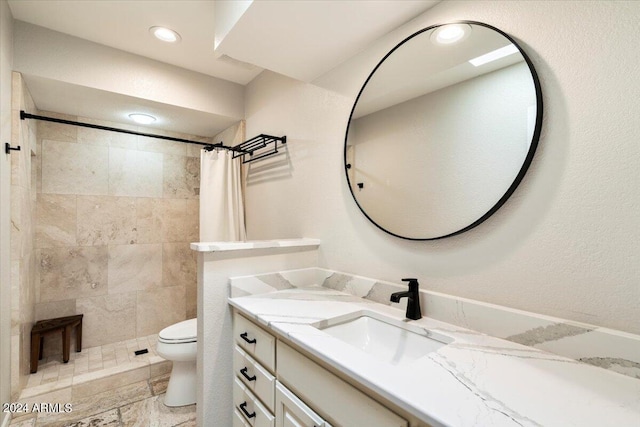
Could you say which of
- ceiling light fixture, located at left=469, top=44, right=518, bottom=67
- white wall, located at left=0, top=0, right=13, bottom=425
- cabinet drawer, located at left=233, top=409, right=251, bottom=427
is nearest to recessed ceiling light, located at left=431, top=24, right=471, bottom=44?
ceiling light fixture, located at left=469, top=44, right=518, bottom=67

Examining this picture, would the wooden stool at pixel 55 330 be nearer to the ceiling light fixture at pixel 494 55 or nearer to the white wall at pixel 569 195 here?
the white wall at pixel 569 195

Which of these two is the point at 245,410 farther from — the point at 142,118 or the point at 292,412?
the point at 142,118

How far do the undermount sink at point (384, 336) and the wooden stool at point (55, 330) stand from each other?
7.89 ft

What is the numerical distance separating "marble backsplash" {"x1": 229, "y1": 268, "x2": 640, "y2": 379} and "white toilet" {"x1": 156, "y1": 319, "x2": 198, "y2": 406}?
2.52 ft

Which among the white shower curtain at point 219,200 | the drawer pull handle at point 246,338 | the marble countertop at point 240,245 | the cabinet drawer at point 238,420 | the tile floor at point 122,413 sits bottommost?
the tile floor at point 122,413

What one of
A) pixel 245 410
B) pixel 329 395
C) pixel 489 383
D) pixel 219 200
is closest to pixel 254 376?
pixel 245 410

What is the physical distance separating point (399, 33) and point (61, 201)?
297 centimetres

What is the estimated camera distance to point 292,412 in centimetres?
99

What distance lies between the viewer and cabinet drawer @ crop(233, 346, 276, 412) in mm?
1139

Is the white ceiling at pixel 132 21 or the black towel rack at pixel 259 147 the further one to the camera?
the black towel rack at pixel 259 147

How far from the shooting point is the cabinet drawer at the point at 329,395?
723 mm

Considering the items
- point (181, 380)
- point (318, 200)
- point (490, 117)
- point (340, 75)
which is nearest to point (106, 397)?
point (181, 380)

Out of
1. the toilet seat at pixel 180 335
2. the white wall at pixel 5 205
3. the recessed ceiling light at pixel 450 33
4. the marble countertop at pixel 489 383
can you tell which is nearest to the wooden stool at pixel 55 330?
the white wall at pixel 5 205

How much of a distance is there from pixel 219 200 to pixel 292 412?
1828 mm
